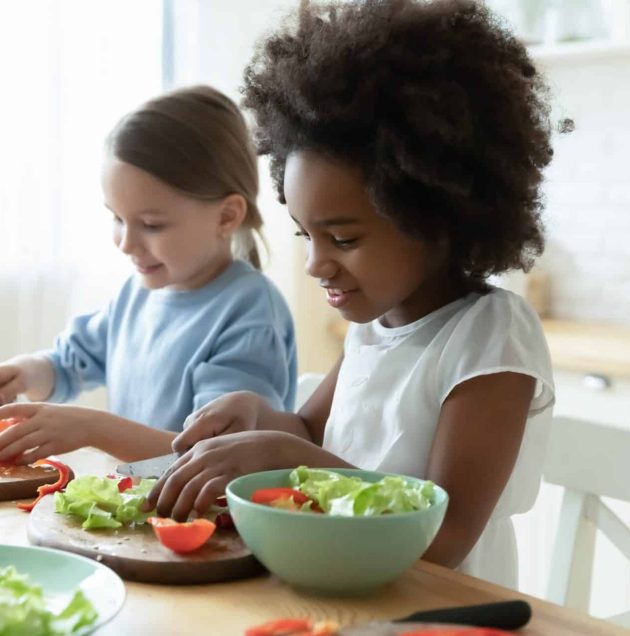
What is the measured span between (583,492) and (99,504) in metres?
0.72

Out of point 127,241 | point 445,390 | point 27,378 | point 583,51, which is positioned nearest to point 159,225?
point 127,241

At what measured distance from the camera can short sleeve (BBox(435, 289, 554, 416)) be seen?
111 centimetres

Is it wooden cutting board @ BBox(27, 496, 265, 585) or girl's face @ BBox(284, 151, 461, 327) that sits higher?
girl's face @ BBox(284, 151, 461, 327)

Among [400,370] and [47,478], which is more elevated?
[400,370]

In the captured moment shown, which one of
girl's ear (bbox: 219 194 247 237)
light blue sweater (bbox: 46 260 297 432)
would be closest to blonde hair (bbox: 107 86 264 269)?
girl's ear (bbox: 219 194 247 237)

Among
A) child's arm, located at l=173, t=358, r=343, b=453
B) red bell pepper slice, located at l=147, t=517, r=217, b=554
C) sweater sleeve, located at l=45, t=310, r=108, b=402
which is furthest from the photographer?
sweater sleeve, located at l=45, t=310, r=108, b=402

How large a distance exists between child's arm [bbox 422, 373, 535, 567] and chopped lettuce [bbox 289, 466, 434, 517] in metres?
0.15

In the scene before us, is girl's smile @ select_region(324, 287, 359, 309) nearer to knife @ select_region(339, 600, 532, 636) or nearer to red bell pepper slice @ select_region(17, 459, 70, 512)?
red bell pepper slice @ select_region(17, 459, 70, 512)

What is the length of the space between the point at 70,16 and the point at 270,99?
1.40 m

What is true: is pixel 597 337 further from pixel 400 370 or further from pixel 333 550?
pixel 333 550

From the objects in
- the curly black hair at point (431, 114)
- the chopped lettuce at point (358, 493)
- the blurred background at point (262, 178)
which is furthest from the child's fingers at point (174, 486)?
the blurred background at point (262, 178)

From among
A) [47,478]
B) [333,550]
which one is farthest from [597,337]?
[333,550]

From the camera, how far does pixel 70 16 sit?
97.8 inches

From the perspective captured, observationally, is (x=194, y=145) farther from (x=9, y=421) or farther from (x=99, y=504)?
(x=99, y=504)
